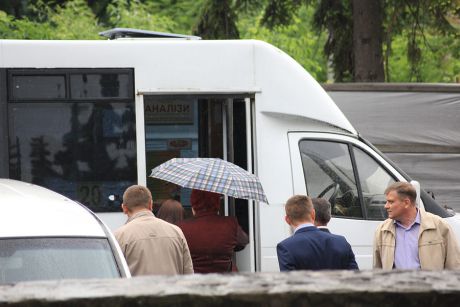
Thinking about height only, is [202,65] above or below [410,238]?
above

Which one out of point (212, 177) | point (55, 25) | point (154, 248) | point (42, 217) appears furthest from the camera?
point (55, 25)

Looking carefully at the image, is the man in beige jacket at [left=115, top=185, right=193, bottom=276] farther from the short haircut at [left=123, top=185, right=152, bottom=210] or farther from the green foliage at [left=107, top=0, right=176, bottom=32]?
the green foliage at [left=107, top=0, right=176, bottom=32]

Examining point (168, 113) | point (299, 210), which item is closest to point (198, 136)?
point (168, 113)

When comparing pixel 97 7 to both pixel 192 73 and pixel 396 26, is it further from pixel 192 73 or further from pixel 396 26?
pixel 192 73

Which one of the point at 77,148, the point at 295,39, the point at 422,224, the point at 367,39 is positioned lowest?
the point at 422,224

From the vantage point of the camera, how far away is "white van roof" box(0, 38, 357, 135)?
31.5 ft

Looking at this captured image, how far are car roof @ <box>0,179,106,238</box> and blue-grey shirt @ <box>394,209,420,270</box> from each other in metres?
2.49

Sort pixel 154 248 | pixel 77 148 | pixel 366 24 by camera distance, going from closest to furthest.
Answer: pixel 154 248, pixel 77 148, pixel 366 24

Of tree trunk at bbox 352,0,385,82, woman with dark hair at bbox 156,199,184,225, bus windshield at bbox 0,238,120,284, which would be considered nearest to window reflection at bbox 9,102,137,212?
woman with dark hair at bbox 156,199,184,225

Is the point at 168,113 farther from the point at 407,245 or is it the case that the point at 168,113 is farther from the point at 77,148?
the point at 407,245

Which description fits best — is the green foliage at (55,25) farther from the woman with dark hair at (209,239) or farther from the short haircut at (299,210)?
the short haircut at (299,210)

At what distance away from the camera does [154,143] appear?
1024cm

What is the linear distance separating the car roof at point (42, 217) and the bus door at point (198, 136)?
346cm

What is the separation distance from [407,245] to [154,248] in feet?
5.99
